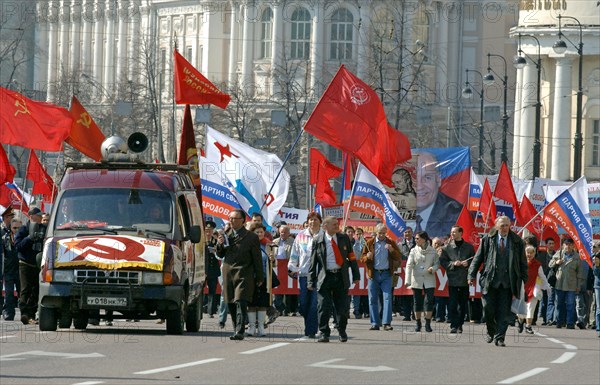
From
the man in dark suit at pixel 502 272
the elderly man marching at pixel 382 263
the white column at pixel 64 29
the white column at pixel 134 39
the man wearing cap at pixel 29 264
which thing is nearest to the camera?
the man in dark suit at pixel 502 272

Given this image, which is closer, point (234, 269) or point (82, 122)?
point (234, 269)

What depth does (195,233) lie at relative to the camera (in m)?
26.7

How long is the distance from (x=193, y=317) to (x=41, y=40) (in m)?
116

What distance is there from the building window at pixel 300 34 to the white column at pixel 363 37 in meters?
4.27

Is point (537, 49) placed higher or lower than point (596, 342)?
higher

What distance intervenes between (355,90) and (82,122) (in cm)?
482

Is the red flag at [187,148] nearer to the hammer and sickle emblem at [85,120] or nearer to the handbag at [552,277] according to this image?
the hammer and sickle emblem at [85,120]

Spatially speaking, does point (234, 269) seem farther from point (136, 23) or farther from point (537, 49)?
point (136, 23)

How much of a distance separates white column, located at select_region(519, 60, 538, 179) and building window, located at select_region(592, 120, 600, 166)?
2136 mm

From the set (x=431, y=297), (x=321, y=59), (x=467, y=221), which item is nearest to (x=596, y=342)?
(x=431, y=297)

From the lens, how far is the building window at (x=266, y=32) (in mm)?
127625

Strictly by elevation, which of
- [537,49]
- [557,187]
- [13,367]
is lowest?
[13,367]

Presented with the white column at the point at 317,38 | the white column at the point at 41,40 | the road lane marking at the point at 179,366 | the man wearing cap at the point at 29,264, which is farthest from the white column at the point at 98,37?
the road lane marking at the point at 179,366

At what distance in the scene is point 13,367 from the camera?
20.7 m
